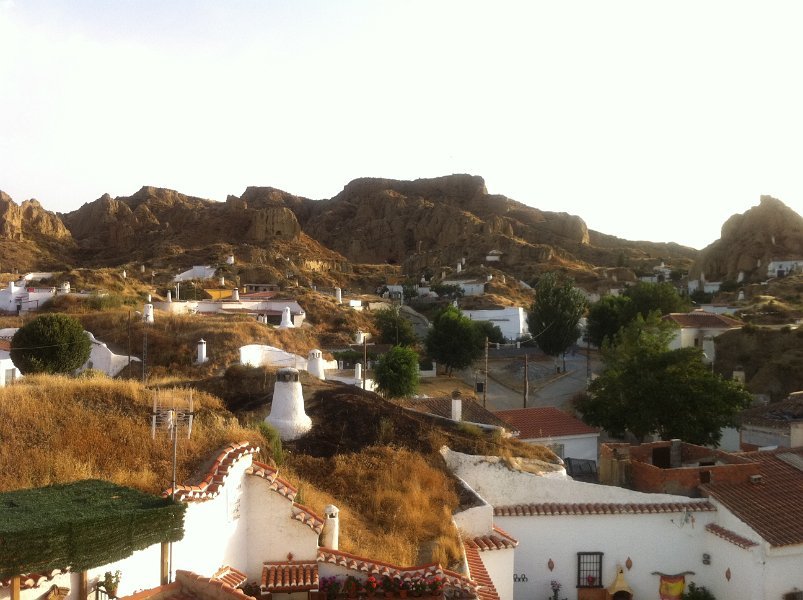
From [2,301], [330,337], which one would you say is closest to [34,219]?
[2,301]

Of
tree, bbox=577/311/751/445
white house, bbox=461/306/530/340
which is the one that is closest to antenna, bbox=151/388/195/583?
tree, bbox=577/311/751/445

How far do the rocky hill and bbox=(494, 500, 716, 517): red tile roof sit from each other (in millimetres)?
51034

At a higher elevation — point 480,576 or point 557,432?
point 480,576

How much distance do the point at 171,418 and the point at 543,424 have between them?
14.6 m

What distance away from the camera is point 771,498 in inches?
510

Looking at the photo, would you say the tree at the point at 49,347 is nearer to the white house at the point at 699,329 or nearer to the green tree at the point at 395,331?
the green tree at the point at 395,331

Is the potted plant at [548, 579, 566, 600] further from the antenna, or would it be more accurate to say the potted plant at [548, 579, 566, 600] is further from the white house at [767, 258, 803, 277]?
the white house at [767, 258, 803, 277]

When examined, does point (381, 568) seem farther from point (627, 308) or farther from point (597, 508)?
point (627, 308)

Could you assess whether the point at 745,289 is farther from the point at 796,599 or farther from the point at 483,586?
the point at 483,586

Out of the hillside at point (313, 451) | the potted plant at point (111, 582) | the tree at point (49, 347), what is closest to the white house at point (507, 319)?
the tree at point (49, 347)

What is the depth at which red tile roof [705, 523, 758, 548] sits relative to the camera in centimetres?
1165

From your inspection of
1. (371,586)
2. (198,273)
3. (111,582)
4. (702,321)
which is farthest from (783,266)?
(111,582)

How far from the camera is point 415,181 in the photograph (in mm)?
142250

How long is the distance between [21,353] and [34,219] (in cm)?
6590
